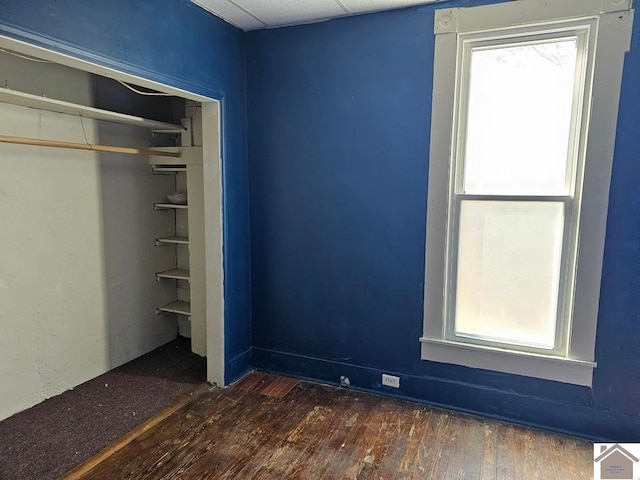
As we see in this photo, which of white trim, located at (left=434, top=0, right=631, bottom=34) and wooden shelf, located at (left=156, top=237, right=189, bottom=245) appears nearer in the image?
white trim, located at (left=434, top=0, right=631, bottom=34)

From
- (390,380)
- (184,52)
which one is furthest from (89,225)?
(390,380)

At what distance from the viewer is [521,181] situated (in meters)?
2.55

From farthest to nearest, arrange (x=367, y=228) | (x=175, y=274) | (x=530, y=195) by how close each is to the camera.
Result: (x=175, y=274) < (x=367, y=228) < (x=530, y=195)

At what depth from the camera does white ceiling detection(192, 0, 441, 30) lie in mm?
2559

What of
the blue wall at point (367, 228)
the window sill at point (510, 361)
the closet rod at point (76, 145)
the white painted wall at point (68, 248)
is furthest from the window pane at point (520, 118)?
the white painted wall at point (68, 248)

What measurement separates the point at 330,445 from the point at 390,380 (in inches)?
27.6

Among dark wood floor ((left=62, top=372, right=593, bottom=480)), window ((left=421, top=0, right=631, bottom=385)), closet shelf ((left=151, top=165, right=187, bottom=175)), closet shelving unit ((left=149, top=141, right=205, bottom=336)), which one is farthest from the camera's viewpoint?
closet shelf ((left=151, top=165, right=187, bottom=175))

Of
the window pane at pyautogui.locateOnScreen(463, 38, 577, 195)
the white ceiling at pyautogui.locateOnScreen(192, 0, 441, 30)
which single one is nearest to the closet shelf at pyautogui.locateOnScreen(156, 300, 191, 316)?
the white ceiling at pyautogui.locateOnScreen(192, 0, 441, 30)

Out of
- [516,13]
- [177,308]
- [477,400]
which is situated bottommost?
[477,400]

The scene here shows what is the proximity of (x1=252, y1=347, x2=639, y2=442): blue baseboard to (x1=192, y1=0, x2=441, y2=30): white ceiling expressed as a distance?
2.34 metres

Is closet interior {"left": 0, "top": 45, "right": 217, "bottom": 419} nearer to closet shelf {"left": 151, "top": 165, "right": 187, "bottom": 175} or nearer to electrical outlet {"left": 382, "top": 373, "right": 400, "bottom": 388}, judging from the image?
closet shelf {"left": 151, "top": 165, "right": 187, "bottom": 175}

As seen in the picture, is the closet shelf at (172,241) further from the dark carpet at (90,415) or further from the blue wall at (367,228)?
the dark carpet at (90,415)

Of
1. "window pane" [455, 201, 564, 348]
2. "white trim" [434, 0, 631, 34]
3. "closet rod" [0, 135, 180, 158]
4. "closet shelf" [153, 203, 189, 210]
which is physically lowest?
"window pane" [455, 201, 564, 348]

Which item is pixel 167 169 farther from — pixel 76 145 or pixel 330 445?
pixel 330 445
